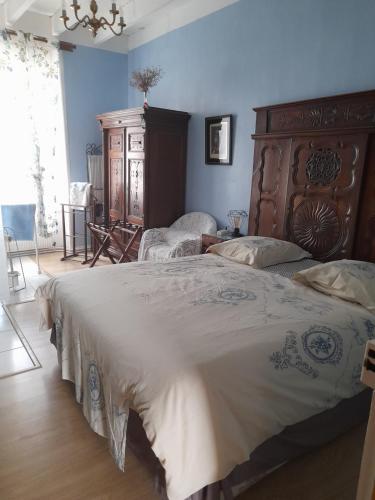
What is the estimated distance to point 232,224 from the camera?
354 centimetres

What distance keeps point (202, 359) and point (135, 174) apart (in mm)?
3090

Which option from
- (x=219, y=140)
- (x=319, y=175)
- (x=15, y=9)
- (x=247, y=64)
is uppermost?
(x=15, y=9)

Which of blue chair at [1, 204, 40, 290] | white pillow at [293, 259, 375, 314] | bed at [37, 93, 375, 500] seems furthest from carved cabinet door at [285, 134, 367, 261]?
blue chair at [1, 204, 40, 290]

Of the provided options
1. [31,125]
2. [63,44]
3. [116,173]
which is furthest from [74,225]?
[63,44]

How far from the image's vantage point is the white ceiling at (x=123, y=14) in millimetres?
3646

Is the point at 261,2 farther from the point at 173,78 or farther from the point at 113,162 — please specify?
the point at 113,162

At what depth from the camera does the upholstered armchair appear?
338cm

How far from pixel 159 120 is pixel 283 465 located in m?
3.31

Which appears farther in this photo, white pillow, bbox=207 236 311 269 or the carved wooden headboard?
white pillow, bbox=207 236 311 269

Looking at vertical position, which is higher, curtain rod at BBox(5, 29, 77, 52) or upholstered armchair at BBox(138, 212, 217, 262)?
curtain rod at BBox(5, 29, 77, 52)

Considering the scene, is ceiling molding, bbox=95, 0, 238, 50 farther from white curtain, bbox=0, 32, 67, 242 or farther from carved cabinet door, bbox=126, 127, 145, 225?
carved cabinet door, bbox=126, 127, 145, 225

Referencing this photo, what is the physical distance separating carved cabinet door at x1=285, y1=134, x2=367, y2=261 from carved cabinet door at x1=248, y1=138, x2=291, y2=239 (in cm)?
8

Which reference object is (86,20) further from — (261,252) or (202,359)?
(202,359)

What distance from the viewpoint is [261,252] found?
2533 mm
